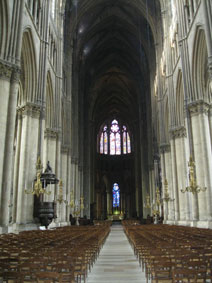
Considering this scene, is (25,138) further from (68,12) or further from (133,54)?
(133,54)

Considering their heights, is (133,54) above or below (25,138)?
above

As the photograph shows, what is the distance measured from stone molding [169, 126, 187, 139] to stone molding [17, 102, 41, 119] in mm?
11867

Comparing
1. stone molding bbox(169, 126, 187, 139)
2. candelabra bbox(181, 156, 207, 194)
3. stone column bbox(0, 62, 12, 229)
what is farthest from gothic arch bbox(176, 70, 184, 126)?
stone column bbox(0, 62, 12, 229)

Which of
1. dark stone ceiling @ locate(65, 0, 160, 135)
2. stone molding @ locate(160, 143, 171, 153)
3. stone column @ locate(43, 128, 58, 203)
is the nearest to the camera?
stone column @ locate(43, 128, 58, 203)

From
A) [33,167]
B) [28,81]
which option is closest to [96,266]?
[33,167]

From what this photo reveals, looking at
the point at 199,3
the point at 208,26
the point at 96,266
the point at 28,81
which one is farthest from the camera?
the point at 28,81

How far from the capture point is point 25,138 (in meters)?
18.3

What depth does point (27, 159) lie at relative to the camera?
17.9 m

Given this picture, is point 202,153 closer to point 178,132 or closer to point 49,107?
point 178,132

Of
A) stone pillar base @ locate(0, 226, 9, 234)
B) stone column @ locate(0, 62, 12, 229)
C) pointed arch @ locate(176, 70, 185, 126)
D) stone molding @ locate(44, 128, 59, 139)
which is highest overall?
pointed arch @ locate(176, 70, 185, 126)

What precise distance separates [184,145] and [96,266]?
57.9ft

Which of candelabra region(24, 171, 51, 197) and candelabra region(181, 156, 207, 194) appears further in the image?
candelabra region(181, 156, 207, 194)

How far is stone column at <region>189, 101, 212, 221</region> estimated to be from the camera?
55.9ft

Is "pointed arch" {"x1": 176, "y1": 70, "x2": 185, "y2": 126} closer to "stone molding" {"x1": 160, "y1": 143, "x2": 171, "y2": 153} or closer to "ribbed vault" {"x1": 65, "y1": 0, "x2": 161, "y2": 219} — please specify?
"stone molding" {"x1": 160, "y1": 143, "x2": 171, "y2": 153}
